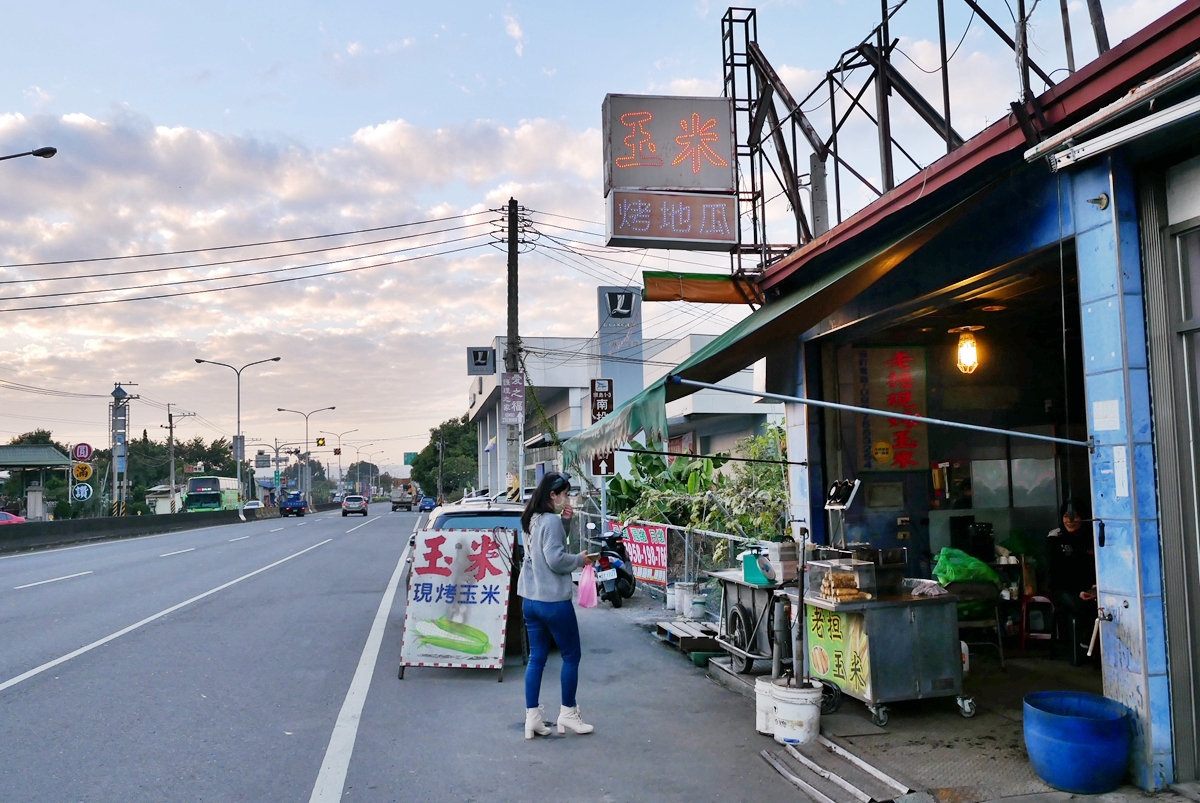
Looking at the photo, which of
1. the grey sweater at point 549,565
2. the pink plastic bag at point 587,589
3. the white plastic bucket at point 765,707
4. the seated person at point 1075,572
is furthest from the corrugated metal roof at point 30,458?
the seated person at point 1075,572

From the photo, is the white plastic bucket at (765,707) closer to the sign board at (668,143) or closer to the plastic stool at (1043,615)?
the plastic stool at (1043,615)

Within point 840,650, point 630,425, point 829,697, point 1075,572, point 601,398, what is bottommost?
point 829,697

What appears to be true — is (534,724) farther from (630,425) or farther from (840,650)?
(630,425)

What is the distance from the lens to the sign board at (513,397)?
2078 cm

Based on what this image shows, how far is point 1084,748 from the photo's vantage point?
4777mm

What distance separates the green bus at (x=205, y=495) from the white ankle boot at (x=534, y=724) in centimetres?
5712

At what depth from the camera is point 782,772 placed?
5.51 metres

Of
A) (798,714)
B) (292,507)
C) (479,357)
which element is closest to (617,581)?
(798,714)

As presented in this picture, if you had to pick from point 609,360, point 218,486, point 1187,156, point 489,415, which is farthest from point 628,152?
point 218,486

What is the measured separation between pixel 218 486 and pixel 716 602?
5766cm

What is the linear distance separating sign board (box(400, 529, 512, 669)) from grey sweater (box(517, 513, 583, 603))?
209 cm

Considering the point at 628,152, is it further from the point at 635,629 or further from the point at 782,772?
the point at 782,772

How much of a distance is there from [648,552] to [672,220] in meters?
5.08

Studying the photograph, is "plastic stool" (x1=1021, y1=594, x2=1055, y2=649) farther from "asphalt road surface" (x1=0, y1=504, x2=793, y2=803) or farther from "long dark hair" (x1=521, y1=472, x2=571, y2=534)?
"long dark hair" (x1=521, y1=472, x2=571, y2=534)
